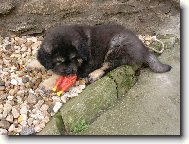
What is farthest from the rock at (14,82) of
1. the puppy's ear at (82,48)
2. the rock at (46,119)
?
the puppy's ear at (82,48)

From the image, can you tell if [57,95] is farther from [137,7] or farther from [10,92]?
[137,7]

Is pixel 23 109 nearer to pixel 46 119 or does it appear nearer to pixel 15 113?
pixel 15 113

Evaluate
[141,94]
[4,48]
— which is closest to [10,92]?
[4,48]

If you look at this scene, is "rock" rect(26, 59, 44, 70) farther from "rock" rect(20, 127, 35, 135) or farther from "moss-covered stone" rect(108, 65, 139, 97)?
"rock" rect(20, 127, 35, 135)

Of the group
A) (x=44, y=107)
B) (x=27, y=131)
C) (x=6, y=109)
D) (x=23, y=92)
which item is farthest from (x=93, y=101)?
(x=6, y=109)

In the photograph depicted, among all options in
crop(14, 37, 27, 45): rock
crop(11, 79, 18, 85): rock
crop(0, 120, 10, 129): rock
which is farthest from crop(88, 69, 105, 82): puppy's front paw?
crop(14, 37, 27, 45): rock

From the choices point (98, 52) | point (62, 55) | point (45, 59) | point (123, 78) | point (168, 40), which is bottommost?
point (168, 40)
